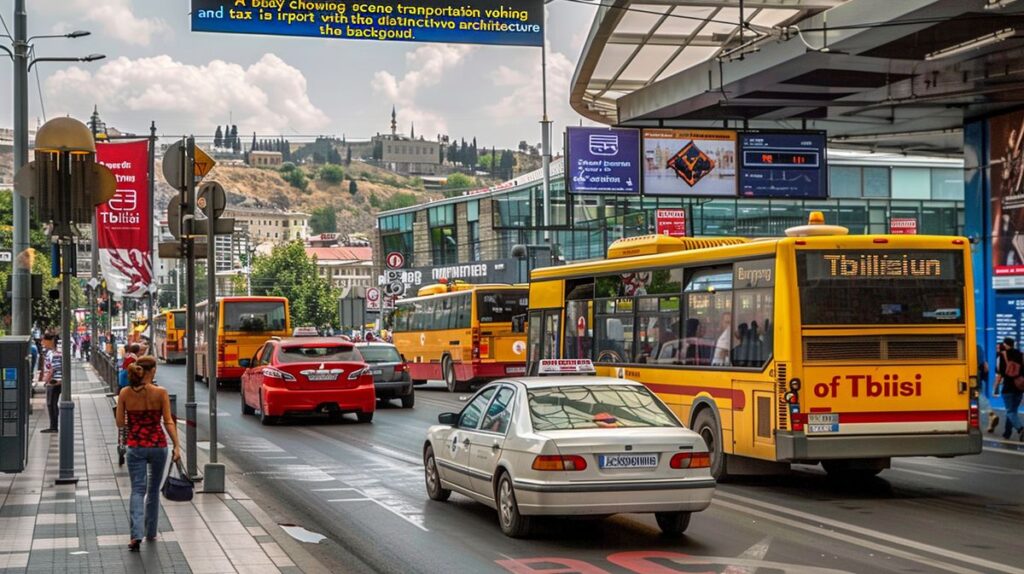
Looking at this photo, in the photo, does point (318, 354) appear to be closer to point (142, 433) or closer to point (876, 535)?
point (142, 433)

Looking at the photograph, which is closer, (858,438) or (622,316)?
(858,438)

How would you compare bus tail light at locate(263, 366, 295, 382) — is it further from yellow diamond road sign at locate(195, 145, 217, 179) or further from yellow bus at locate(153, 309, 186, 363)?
yellow bus at locate(153, 309, 186, 363)

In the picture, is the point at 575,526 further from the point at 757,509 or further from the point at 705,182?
the point at 705,182

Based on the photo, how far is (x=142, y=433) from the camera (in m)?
11.1

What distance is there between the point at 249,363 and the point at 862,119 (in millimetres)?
15805

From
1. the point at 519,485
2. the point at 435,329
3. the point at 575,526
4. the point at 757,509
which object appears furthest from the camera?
the point at 435,329

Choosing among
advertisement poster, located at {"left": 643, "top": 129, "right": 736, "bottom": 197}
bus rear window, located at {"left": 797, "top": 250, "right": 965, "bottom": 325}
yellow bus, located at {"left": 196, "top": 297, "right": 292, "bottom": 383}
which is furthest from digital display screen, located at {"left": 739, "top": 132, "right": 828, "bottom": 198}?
yellow bus, located at {"left": 196, "top": 297, "right": 292, "bottom": 383}

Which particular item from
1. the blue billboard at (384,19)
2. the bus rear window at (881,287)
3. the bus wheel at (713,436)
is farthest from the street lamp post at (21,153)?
the bus rear window at (881,287)

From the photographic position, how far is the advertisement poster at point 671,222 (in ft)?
112

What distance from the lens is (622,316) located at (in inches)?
779

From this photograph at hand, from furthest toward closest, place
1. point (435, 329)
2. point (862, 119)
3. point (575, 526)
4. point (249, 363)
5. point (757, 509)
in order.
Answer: point (435, 329), point (862, 119), point (249, 363), point (757, 509), point (575, 526)

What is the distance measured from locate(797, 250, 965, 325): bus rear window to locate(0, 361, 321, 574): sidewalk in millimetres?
6475

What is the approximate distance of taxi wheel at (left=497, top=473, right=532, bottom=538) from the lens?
466 inches

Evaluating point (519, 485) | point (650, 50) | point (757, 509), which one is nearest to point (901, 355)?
point (757, 509)
